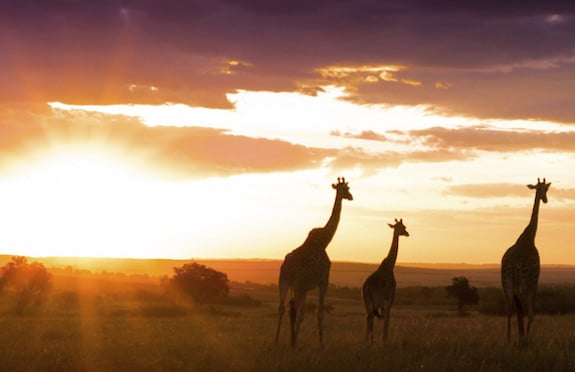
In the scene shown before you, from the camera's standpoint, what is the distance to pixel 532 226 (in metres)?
22.9

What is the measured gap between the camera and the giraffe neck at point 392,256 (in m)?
24.2

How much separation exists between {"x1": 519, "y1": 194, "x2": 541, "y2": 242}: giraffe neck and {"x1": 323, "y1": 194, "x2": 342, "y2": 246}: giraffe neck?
197 inches

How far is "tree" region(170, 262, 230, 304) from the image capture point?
52.7 m

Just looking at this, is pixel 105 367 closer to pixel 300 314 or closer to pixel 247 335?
pixel 300 314

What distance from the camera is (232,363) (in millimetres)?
17312

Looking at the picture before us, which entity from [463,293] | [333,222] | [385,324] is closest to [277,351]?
[385,324]

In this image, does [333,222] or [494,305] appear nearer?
[333,222]

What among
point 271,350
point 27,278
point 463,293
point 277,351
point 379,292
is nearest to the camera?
point 277,351

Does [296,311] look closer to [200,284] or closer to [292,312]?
[292,312]

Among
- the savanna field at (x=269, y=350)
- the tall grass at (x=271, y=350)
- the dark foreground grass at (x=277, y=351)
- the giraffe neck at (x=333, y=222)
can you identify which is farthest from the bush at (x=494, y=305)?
the giraffe neck at (x=333, y=222)

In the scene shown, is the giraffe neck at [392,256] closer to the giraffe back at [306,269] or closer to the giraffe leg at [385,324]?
the giraffe leg at [385,324]

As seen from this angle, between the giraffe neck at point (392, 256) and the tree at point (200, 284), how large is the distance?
28085 millimetres

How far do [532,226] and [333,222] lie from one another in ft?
17.8

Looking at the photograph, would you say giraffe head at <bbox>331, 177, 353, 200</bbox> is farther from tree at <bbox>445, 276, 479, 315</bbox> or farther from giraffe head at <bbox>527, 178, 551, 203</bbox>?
tree at <bbox>445, 276, 479, 315</bbox>
